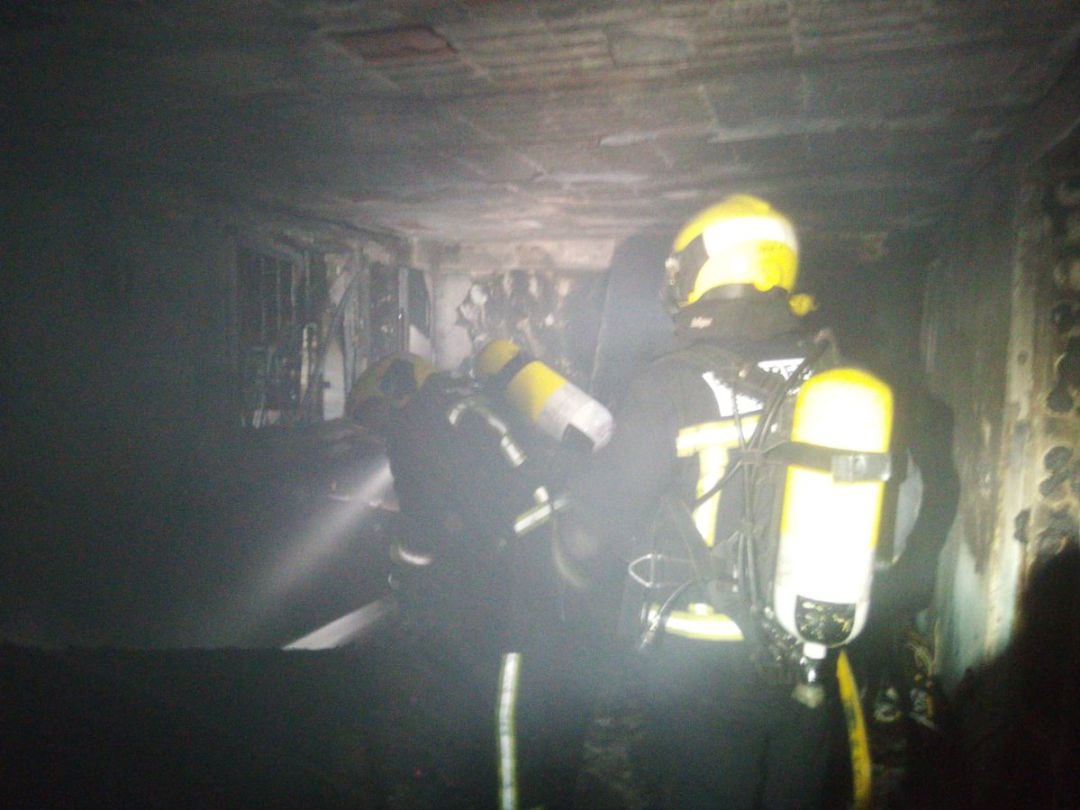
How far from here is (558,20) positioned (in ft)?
7.00

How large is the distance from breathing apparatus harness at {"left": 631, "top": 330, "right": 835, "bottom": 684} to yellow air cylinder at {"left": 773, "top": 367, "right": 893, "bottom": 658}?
5.0 inches

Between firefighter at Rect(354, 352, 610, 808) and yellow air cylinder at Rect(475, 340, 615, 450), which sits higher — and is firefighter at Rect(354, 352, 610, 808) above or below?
below

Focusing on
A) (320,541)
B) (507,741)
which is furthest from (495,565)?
(320,541)

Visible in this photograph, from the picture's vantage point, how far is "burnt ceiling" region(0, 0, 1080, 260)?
213 centimetres

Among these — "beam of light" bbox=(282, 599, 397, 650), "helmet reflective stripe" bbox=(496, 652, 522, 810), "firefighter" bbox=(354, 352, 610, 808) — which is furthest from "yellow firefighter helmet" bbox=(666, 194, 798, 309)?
"beam of light" bbox=(282, 599, 397, 650)

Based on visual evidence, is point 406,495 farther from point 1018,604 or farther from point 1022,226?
point 1022,226

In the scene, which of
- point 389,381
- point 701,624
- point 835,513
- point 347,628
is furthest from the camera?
point 347,628

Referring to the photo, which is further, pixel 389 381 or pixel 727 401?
pixel 389 381

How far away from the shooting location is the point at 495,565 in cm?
263

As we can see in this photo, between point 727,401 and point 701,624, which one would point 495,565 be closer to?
point 701,624

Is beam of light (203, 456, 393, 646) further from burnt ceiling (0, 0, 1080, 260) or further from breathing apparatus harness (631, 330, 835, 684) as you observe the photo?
breathing apparatus harness (631, 330, 835, 684)

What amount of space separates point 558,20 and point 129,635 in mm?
4806

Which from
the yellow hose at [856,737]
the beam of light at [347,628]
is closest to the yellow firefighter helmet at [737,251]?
the yellow hose at [856,737]

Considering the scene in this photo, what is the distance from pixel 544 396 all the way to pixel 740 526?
93 centimetres
